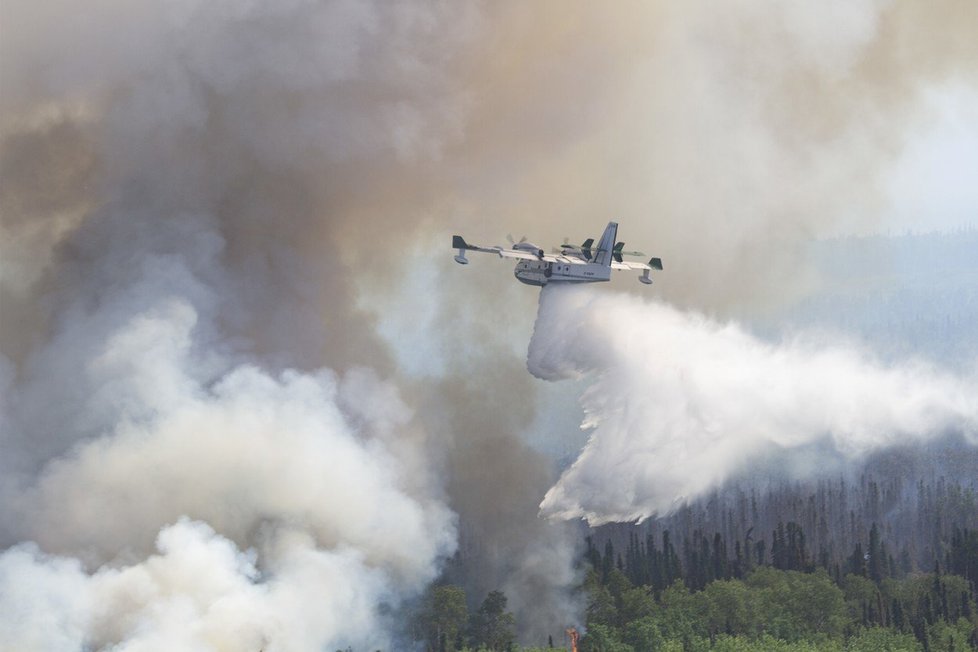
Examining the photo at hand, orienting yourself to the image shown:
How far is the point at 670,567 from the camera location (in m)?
128

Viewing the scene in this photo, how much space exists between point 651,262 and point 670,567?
39.0 meters

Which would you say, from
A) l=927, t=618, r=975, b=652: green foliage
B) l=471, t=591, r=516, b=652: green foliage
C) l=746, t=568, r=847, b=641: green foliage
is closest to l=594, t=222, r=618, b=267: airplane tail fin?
l=471, t=591, r=516, b=652: green foliage

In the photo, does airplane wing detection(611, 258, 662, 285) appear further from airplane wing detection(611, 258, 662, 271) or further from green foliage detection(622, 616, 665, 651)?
green foliage detection(622, 616, 665, 651)

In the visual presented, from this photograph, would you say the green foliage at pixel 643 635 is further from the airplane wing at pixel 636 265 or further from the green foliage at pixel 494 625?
the airplane wing at pixel 636 265

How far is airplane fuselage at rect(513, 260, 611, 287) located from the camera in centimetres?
9300

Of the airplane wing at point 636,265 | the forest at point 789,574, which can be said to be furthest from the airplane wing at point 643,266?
the forest at point 789,574

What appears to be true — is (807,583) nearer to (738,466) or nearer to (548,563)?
(738,466)

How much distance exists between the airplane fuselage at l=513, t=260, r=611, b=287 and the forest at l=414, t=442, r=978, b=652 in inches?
911

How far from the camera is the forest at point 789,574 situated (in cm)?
10275

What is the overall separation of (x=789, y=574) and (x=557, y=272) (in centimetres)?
4321

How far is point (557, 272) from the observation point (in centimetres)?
9319

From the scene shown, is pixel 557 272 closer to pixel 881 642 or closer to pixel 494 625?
pixel 494 625

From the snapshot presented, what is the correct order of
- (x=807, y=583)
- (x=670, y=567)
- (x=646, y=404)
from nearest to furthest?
(x=646, y=404) < (x=807, y=583) < (x=670, y=567)

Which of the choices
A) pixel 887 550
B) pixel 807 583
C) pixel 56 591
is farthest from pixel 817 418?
pixel 56 591
